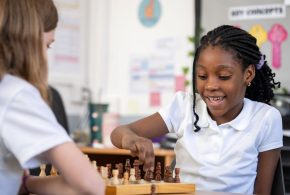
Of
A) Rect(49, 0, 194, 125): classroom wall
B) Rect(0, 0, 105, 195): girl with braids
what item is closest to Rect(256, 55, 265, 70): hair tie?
Rect(0, 0, 105, 195): girl with braids

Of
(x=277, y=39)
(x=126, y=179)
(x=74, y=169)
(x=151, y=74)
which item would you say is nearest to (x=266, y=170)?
(x=126, y=179)

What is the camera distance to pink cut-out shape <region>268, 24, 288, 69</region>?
3.88m

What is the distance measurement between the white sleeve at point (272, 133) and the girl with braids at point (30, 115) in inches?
32.1

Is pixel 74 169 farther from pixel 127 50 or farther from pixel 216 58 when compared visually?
pixel 127 50

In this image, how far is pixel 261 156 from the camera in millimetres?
1812

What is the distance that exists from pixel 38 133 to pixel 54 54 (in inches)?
142

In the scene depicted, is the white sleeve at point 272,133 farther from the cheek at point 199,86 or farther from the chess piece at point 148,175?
the chess piece at point 148,175

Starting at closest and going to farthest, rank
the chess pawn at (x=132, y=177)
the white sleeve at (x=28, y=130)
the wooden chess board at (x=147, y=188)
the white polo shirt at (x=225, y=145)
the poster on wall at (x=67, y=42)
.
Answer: the white sleeve at (x=28, y=130) → the wooden chess board at (x=147, y=188) → the chess pawn at (x=132, y=177) → the white polo shirt at (x=225, y=145) → the poster on wall at (x=67, y=42)

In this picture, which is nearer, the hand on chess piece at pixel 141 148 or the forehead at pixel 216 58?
the hand on chess piece at pixel 141 148

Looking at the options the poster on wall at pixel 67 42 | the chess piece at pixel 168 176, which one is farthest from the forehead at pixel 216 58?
the poster on wall at pixel 67 42

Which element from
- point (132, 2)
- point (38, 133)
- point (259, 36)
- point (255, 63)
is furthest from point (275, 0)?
point (38, 133)

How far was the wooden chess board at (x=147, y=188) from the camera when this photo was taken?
124cm

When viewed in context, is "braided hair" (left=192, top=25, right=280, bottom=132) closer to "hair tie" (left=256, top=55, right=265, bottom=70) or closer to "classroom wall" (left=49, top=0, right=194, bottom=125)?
"hair tie" (left=256, top=55, right=265, bottom=70)

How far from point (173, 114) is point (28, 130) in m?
0.91
